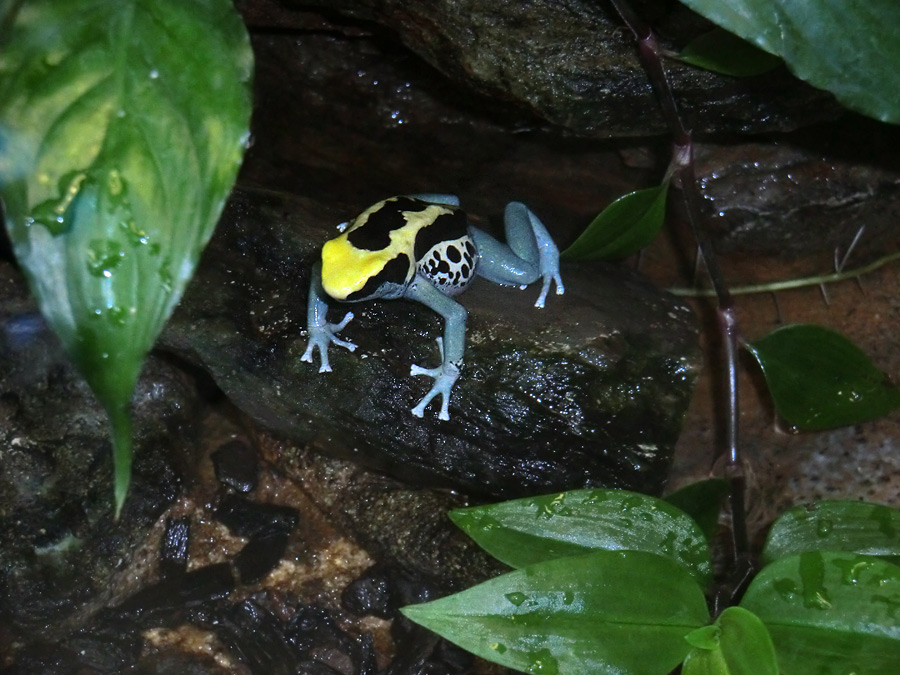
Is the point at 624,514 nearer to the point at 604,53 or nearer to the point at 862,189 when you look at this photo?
the point at 604,53

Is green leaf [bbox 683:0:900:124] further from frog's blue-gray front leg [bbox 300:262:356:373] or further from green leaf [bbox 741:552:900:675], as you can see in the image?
frog's blue-gray front leg [bbox 300:262:356:373]

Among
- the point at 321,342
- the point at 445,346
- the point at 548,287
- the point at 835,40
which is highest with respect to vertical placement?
the point at 835,40

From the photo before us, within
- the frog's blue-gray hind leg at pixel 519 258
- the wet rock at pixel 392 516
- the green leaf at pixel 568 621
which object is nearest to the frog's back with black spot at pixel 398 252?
the frog's blue-gray hind leg at pixel 519 258

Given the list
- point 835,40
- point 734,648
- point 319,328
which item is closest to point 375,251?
point 319,328

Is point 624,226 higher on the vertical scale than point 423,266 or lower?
higher

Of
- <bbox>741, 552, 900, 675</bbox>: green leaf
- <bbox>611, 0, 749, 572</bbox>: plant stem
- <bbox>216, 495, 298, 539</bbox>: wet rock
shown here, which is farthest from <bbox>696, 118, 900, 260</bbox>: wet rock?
<bbox>216, 495, 298, 539</bbox>: wet rock

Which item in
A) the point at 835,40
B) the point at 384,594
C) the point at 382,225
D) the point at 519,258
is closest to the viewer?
the point at 835,40

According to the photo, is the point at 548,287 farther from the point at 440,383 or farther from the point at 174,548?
the point at 174,548
